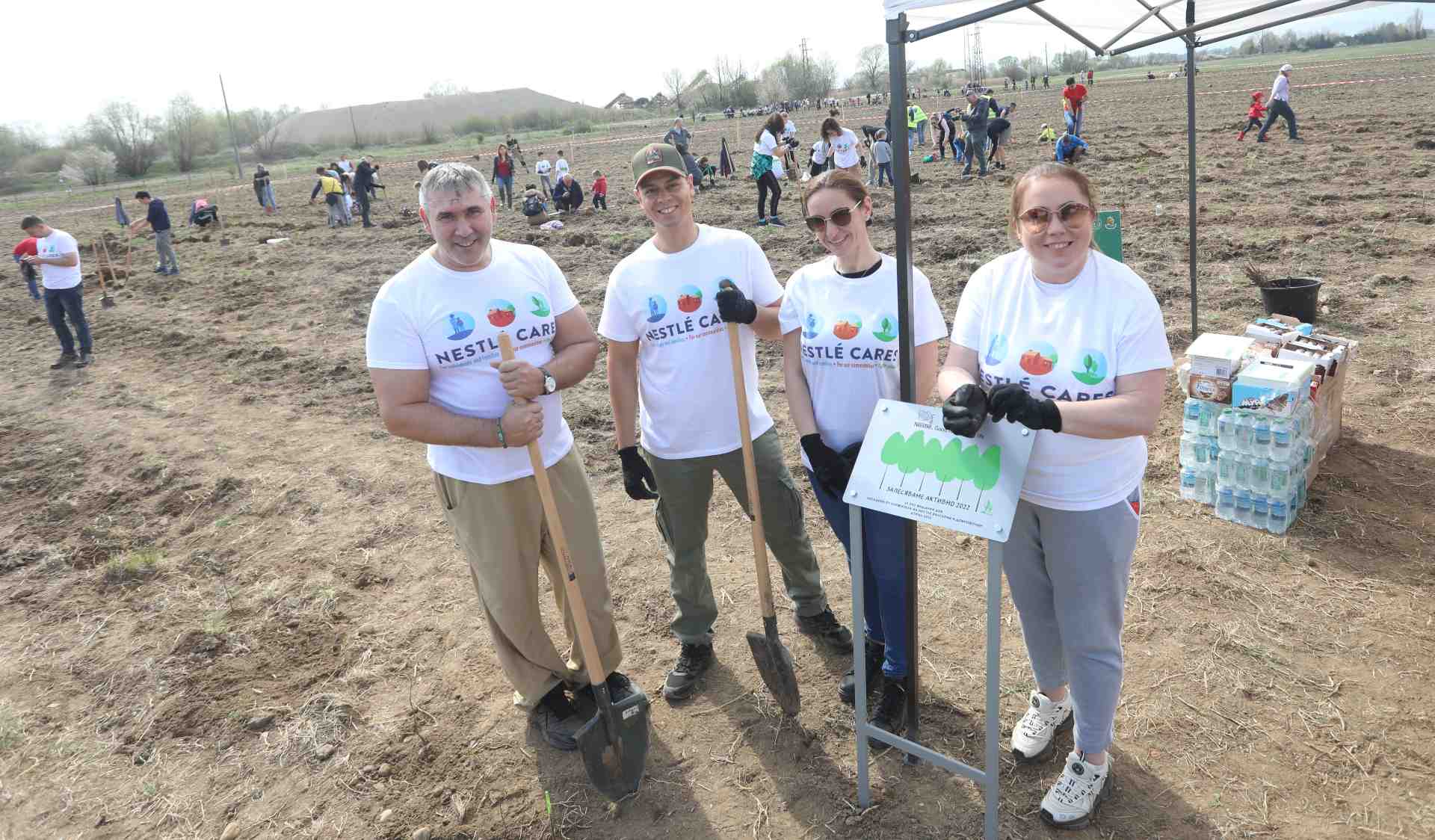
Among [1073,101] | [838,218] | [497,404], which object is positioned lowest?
[497,404]

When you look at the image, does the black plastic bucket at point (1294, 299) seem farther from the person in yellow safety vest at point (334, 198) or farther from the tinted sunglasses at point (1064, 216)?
the person in yellow safety vest at point (334, 198)

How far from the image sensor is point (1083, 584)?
2.47m

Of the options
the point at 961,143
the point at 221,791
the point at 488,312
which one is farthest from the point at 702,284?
the point at 961,143

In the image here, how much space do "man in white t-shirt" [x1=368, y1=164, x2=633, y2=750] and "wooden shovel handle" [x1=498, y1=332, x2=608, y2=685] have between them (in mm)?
51

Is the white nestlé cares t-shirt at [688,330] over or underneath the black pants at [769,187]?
underneath

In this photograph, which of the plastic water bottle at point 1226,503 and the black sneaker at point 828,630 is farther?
the plastic water bottle at point 1226,503

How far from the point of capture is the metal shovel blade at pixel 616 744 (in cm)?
293

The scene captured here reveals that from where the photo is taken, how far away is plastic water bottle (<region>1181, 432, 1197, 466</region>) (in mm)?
4660

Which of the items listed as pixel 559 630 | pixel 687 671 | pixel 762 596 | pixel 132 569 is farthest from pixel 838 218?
pixel 132 569

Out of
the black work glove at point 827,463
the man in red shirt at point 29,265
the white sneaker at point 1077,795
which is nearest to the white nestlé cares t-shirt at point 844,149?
the man in red shirt at point 29,265

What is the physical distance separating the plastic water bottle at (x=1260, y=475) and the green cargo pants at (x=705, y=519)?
2422 millimetres

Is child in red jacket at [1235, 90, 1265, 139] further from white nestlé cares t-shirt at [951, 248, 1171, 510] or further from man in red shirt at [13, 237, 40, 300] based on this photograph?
man in red shirt at [13, 237, 40, 300]

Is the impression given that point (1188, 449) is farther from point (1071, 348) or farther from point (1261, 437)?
point (1071, 348)

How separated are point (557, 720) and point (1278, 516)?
145 inches
